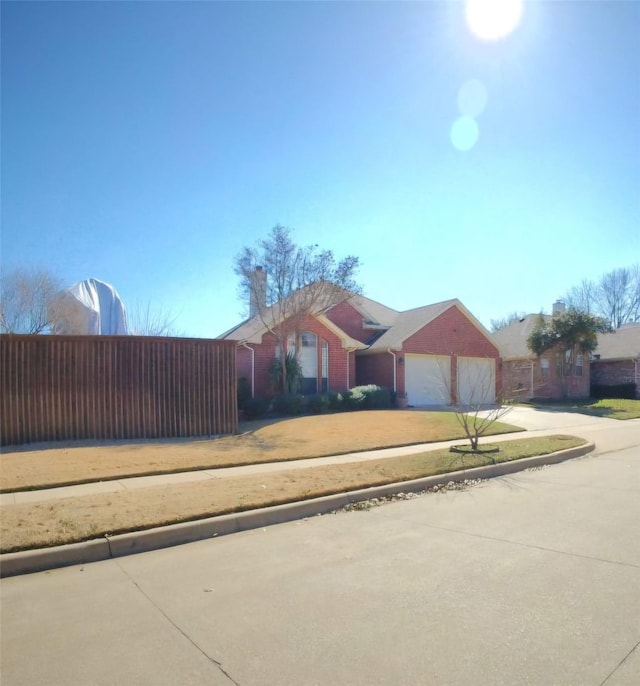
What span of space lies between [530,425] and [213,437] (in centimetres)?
1005

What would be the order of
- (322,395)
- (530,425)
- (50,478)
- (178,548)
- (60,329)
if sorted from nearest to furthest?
(178,548)
(50,478)
(530,425)
(322,395)
(60,329)

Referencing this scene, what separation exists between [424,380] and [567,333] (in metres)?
8.20

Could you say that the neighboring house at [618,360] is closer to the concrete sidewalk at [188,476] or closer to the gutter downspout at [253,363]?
the gutter downspout at [253,363]

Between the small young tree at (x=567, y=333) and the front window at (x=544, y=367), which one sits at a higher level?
the small young tree at (x=567, y=333)

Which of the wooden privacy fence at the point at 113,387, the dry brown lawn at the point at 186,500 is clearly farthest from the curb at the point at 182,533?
the wooden privacy fence at the point at 113,387

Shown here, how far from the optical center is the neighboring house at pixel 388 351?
2227cm

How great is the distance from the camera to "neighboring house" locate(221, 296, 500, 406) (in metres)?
22.3

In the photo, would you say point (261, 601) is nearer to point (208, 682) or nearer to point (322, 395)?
point (208, 682)

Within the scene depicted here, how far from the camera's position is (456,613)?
402 centimetres

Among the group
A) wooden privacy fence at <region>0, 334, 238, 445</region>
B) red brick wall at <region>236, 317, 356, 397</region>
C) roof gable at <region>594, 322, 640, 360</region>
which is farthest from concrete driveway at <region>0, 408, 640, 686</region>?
roof gable at <region>594, 322, 640, 360</region>

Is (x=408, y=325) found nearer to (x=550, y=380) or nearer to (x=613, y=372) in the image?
(x=550, y=380)

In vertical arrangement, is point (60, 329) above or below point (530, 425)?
above

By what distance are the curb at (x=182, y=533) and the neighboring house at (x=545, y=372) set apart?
75.4ft

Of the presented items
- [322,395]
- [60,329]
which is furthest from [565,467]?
[60,329]
